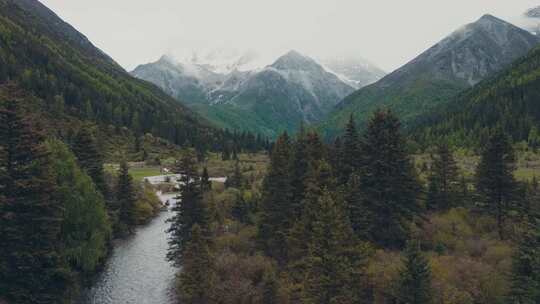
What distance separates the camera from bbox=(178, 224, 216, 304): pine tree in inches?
1460

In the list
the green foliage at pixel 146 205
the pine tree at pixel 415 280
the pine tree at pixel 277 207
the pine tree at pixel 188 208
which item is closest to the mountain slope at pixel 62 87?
the green foliage at pixel 146 205

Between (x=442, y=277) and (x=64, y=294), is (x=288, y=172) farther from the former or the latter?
(x=64, y=294)

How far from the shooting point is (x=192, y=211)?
45125 millimetres

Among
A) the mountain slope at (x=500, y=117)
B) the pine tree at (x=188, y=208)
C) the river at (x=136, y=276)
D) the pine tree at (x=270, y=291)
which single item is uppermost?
the mountain slope at (x=500, y=117)

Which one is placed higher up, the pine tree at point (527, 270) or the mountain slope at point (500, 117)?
the mountain slope at point (500, 117)

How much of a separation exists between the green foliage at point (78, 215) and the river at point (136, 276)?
2.77 metres

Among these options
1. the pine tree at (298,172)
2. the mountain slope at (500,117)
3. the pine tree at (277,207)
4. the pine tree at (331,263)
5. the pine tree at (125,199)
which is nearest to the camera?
the pine tree at (331,263)

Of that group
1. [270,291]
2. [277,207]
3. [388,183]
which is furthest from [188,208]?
[388,183]

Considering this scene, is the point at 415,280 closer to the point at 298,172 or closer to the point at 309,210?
the point at 309,210

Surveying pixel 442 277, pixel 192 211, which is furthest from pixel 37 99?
pixel 442 277

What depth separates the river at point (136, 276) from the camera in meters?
40.7

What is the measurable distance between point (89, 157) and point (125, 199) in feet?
30.3

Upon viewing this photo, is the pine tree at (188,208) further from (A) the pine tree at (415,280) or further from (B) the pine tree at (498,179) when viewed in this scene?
(B) the pine tree at (498,179)

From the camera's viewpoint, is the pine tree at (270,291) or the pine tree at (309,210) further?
the pine tree at (309,210)
